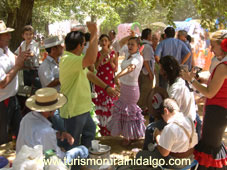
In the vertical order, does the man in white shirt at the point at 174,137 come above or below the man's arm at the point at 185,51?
below

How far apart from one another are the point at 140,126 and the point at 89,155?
1510 mm

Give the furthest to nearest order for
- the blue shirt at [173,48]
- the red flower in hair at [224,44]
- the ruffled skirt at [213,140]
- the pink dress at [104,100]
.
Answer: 1. the blue shirt at [173,48]
2. the pink dress at [104,100]
3. the ruffled skirt at [213,140]
4. the red flower in hair at [224,44]

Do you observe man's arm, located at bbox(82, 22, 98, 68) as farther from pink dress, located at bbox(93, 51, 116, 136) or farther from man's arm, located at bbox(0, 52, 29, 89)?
pink dress, located at bbox(93, 51, 116, 136)

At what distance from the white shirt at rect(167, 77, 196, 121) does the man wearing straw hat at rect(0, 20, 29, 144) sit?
2.03 m

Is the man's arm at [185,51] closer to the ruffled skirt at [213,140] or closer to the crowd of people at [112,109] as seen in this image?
the crowd of people at [112,109]

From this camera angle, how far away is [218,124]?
3014 mm

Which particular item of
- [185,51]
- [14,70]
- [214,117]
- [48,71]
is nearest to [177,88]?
[214,117]

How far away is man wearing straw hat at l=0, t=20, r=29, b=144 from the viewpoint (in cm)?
356

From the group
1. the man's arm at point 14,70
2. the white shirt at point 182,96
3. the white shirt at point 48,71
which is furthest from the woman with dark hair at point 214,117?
the man's arm at point 14,70

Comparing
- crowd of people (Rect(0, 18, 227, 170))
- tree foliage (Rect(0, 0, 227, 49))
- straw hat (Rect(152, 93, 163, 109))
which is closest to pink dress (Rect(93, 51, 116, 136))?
crowd of people (Rect(0, 18, 227, 170))

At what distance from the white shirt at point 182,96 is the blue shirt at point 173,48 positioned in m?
2.68

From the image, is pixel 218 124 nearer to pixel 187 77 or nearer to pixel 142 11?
pixel 187 77

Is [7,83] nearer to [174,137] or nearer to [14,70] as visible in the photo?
[14,70]

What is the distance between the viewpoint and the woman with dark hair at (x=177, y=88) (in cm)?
336
